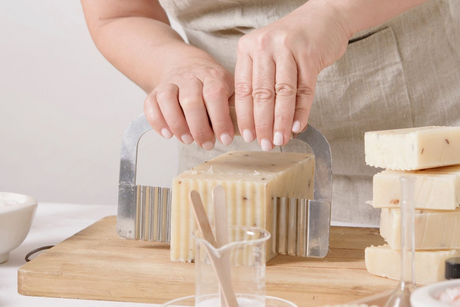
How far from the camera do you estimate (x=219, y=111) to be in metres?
1.05


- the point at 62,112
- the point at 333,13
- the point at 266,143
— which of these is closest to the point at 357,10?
the point at 333,13

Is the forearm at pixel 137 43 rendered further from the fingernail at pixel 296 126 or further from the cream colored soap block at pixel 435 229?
the cream colored soap block at pixel 435 229

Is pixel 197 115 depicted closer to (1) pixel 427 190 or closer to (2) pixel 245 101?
(2) pixel 245 101

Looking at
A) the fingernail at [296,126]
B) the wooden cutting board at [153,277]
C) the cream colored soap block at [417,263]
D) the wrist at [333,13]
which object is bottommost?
the wooden cutting board at [153,277]

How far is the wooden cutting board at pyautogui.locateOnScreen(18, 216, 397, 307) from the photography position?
0.91m

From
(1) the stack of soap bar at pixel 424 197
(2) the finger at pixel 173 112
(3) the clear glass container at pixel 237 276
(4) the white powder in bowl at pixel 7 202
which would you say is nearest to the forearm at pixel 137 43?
(2) the finger at pixel 173 112

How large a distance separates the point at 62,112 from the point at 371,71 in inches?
84.1

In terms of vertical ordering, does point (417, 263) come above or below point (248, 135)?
below

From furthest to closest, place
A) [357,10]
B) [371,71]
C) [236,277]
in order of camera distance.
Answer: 1. [371,71]
2. [357,10]
3. [236,277]

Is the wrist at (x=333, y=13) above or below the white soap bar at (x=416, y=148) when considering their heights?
above

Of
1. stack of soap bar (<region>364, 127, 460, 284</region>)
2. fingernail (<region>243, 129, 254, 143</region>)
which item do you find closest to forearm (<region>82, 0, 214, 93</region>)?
→ fingernail (<region>243, 129, 254, 143</region>)

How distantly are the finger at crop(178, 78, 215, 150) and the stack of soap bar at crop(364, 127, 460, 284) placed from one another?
1.05ft

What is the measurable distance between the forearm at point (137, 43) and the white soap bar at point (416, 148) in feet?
1.67

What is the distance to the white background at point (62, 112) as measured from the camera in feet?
9.86
